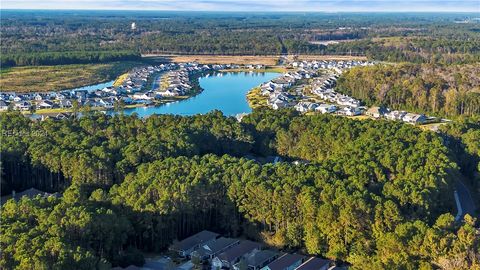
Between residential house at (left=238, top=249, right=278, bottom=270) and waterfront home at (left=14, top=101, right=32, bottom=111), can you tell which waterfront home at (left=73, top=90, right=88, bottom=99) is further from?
residential house at (left=238, top=249, right=278, bottom=270)

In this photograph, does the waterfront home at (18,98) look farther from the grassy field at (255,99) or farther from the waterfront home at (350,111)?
the waterfront home at (350,111)

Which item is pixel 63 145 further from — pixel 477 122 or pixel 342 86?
pixel 342 86

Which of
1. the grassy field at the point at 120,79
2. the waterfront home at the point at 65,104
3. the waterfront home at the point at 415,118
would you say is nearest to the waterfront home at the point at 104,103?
the waterfront home at the point at 65,104

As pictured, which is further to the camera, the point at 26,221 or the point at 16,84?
the point at 16,84

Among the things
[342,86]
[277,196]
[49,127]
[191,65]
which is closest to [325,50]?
[191,65]

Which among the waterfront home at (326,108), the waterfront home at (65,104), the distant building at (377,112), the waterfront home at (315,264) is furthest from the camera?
the waterfront home at (65,104)

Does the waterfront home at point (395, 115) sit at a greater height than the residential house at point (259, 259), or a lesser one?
greater

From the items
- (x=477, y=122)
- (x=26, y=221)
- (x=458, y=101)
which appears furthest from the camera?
(x=458, y=101)

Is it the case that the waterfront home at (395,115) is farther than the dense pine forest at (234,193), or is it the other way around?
the waterfront home at (395,115)
